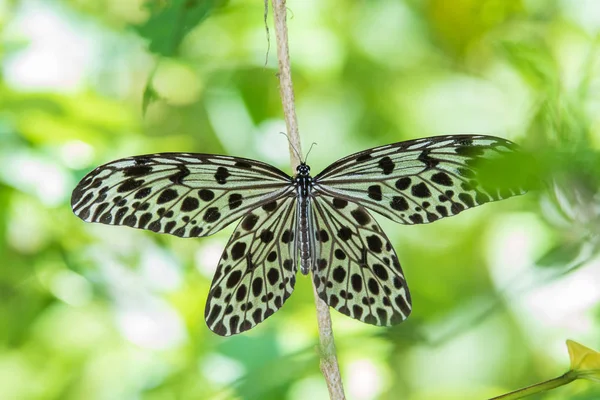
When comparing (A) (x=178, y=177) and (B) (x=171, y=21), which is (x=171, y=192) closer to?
(A) (x=178, y=177)

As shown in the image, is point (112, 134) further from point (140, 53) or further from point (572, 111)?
point (572, 111)

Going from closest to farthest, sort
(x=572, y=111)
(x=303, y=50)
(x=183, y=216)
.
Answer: (x=572, y=111) < (x=183, y=216) < (x=303, y=50)

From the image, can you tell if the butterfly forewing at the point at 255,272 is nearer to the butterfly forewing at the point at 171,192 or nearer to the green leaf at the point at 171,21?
the butterfly forewing at the point at 171,192

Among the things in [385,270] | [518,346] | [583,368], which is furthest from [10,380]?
[583,368]

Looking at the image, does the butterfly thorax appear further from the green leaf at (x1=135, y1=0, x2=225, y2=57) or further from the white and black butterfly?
the green leaf at (x1=135, y1=0, x2=225, y2=57)

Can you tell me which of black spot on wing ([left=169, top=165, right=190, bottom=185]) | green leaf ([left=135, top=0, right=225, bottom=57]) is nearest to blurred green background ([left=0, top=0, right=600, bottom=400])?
green leaf ([left=135, top=0, right=225, bottom=57])
